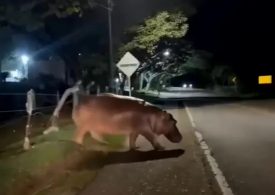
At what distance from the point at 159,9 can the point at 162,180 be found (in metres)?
42.1

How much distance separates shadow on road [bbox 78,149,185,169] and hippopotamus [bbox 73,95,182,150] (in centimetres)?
40

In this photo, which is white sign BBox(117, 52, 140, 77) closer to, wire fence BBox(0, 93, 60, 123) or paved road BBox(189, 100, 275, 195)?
wire fence BBox(0, 93, 60, 123)

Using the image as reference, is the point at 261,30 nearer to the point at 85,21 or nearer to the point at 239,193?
the point at 85,21

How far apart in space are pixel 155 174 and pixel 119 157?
2.59 m

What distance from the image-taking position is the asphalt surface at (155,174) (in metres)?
9.30

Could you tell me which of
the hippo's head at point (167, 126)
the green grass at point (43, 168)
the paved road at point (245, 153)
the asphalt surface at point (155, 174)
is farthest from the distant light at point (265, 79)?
the hippo's head at point (167, 126)

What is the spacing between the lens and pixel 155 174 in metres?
10.8

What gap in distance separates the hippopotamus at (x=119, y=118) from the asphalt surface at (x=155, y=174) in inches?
21.9

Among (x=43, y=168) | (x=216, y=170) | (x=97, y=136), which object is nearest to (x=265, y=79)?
(x=97, y=136)

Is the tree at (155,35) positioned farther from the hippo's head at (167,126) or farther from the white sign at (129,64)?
the hippo's head at (167,126)

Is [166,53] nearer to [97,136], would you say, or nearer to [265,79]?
[265,79]

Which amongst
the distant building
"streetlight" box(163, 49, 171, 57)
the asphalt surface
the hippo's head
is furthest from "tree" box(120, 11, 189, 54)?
the asphalt surface

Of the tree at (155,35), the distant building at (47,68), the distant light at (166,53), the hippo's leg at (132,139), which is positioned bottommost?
the hippo's leg at (132,139)

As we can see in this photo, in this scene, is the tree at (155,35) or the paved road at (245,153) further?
the tree at (155,35)
